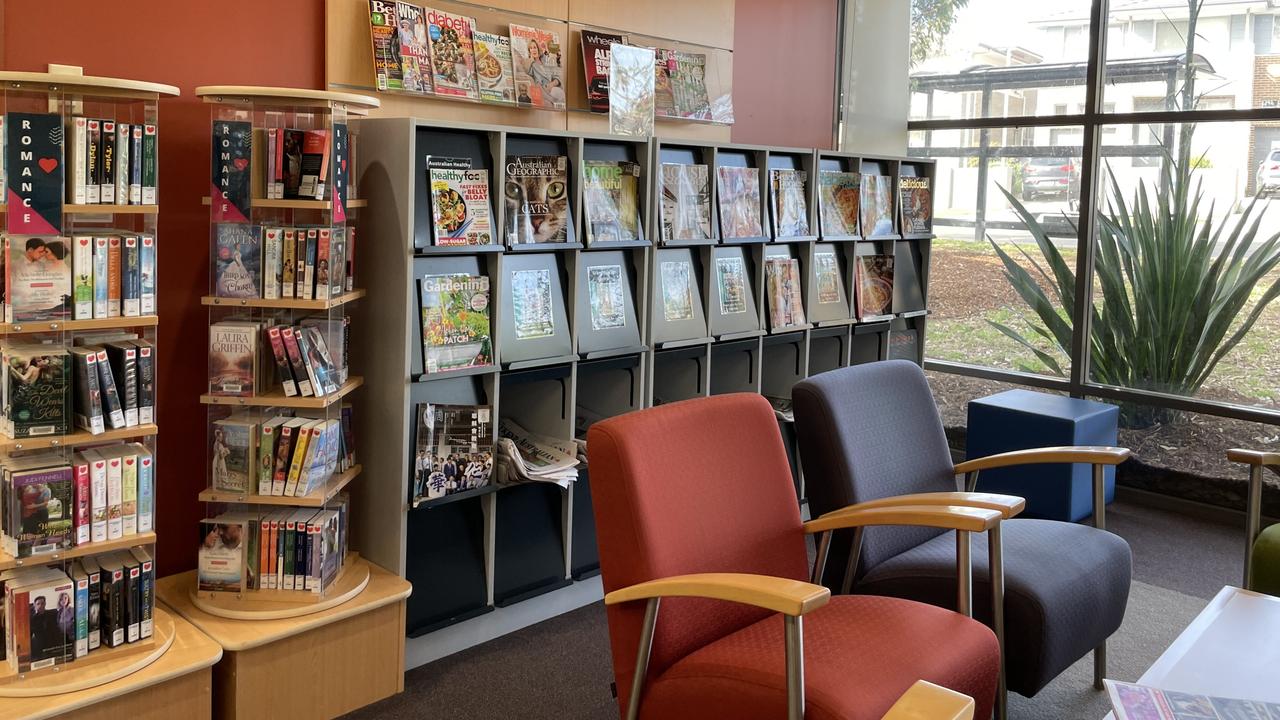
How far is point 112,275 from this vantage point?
95.8 inches

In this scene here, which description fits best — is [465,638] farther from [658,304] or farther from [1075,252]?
[1075,252]

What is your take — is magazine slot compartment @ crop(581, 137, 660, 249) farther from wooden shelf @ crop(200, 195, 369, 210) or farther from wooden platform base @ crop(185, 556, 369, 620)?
wooden platform base @ crop(185, 556, 369, 620)

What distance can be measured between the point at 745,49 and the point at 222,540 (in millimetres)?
3349

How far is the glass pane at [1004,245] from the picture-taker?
534 centimetres

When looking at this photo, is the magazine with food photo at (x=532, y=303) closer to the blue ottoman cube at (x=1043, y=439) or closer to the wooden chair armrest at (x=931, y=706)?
the wooden chair armrest at (x=931, y=706)

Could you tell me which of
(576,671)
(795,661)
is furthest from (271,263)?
(795,661)

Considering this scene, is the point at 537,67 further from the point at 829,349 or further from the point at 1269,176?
the point at 1269,176

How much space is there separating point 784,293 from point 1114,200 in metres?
2.02

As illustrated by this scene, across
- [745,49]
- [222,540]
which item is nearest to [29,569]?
[222,540]

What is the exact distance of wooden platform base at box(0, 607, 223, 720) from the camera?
229 centimetres

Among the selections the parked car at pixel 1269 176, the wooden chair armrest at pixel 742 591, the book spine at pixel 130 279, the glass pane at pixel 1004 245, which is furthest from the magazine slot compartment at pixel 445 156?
the parked car at pixel 1269 176

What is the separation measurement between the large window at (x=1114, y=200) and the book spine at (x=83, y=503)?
15.0ft

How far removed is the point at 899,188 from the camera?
4.88m

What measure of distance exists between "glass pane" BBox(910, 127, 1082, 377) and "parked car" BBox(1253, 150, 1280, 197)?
817 mm
